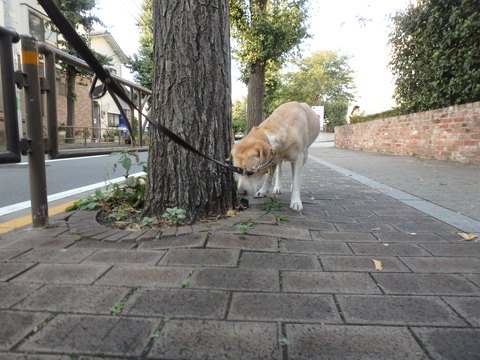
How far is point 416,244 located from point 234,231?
138 cm

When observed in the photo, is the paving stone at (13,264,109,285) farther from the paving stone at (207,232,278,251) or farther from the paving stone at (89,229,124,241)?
the paving stone at (207,232,278,251)

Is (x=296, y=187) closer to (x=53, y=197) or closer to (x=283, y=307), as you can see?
(x=283, y=307)

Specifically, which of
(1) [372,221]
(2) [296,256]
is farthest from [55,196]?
(1) [372,221]

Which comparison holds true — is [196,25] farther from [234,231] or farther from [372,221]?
[372,221]

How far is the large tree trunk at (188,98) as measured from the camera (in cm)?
266

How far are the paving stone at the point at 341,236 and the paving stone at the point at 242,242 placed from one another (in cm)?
41

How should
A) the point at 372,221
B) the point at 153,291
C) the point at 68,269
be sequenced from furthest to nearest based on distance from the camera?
the point at 372,221, the point at 68,269, the point at 153,291

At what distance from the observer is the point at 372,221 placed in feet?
9.86

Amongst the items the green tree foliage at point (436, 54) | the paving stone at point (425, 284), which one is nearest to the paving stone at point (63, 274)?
the paving stone at point (425, 284)

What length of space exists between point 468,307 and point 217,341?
121 cm

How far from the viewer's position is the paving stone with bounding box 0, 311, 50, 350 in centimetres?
124

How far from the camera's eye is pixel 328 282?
175cm

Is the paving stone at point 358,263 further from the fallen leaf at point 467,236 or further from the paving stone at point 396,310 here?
the fallen leaf at point 467,236

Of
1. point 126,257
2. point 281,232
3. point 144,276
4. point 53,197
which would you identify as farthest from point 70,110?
point 144,276
